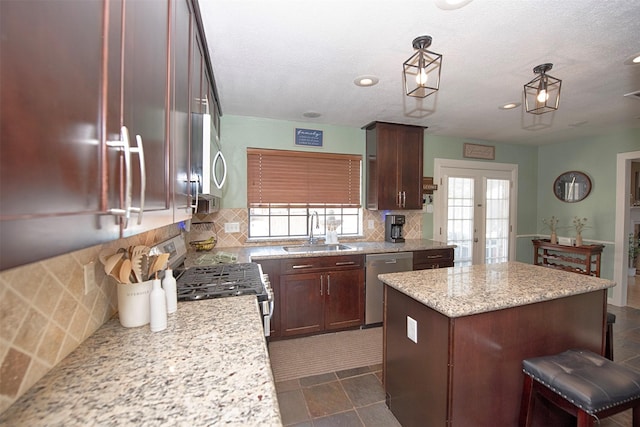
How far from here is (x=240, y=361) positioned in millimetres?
882

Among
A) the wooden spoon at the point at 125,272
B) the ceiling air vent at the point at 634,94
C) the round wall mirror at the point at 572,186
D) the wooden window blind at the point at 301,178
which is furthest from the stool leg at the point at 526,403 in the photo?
the round wall mirror at the point at 572,186

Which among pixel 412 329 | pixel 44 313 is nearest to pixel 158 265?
pixel 44 313

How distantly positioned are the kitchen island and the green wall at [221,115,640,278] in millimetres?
2277

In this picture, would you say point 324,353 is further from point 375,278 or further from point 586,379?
point 586,379

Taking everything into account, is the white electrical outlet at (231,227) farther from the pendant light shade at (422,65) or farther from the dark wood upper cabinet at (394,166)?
the pendant light shade at (422,65)

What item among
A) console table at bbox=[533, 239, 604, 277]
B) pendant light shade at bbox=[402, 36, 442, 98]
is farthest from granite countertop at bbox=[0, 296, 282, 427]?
console table at bbox=[533, 239, 604, 277]

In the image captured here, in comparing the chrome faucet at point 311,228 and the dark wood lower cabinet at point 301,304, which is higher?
the chrome faucet at point 311,228

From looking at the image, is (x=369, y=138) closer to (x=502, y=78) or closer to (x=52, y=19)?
(x=502, y=78)

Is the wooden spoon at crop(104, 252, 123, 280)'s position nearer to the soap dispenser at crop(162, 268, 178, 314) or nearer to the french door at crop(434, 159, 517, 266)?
the soap dispenser at crop(162, 268, 178, 314)

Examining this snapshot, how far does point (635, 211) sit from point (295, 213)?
684cm

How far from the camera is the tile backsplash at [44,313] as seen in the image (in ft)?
2.23

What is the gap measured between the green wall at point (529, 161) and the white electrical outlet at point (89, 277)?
7.37 feet

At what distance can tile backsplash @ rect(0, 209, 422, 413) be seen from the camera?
681 mm

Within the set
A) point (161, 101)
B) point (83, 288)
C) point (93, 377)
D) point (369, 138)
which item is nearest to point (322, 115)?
point (369, 138)
